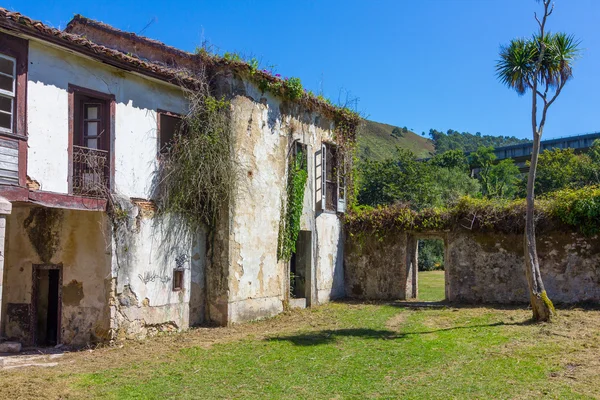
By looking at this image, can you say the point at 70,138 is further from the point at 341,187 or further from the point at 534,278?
the point at 534,278

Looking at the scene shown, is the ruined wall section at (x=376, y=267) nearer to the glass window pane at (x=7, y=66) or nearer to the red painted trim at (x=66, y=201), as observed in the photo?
the red painted trim at (x=66, y=201)

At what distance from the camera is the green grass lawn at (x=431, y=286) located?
19.6 m

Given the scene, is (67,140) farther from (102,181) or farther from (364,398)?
(364,398)

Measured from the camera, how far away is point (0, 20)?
31.5ft

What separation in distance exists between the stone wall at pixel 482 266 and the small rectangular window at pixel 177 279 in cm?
753

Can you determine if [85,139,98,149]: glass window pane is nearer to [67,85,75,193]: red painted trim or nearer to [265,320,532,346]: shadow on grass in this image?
[67,85,75,193]: red painted trim

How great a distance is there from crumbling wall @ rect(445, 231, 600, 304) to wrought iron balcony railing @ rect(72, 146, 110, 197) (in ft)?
36.0

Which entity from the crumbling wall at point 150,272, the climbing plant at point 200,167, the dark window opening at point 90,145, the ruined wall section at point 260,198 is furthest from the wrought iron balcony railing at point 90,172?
the ruined wall section at point 260,198

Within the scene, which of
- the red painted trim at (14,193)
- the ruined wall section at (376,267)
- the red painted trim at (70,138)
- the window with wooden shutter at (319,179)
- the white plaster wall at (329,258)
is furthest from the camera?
the ruined wall section at (376,267)

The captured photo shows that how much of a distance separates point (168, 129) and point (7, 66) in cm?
436

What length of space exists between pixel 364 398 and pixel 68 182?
696 centimetres

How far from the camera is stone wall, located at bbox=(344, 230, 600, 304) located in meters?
16.0

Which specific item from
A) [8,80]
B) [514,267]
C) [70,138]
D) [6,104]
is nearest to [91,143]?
[70,138]

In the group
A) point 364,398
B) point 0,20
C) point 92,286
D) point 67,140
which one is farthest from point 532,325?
point 0,20
